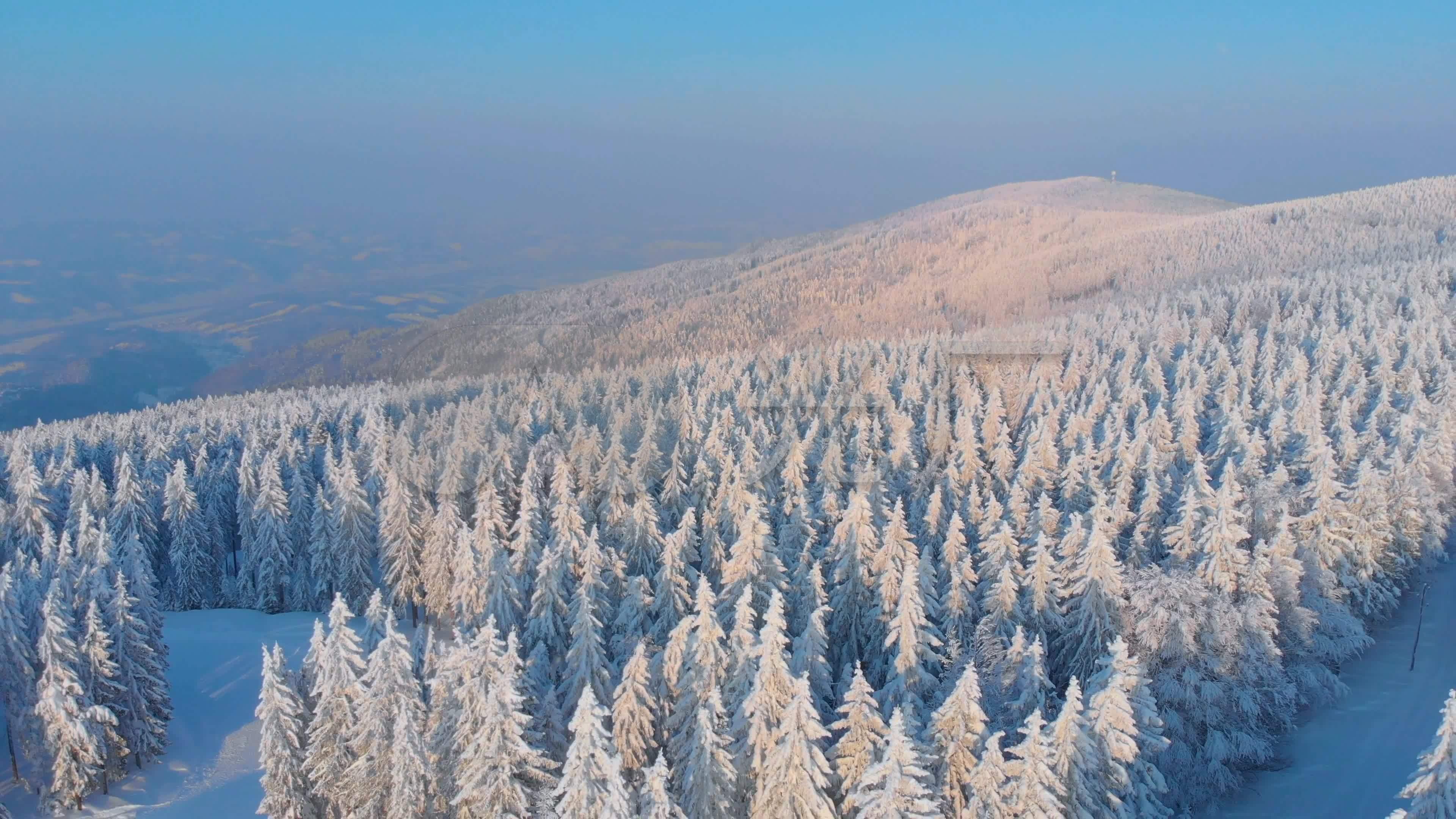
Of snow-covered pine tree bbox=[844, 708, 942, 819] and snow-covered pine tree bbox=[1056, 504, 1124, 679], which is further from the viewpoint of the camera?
snow-covered pine tree bbox=[1056, 504, 1124, 679]

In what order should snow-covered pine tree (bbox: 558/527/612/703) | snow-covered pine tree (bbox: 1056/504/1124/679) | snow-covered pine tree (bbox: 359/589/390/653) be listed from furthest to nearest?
snow-covered pine tree (bbox: 1056/504/1124/679) < snow-covered pine tree (bbox: 558/527/612/703) < snow-covered pine tree (bbox: 359/589/390/653)

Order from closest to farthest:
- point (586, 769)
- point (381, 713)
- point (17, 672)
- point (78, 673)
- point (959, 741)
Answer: point (586, 769), point (959, 741), point (381, 713), point (17, 672), point (78, 673)

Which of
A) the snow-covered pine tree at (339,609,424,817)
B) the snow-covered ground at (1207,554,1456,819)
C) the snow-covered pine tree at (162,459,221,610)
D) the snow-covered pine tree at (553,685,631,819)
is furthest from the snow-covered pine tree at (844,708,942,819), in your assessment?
the snow-covered pine tree at (162,459,221,610)

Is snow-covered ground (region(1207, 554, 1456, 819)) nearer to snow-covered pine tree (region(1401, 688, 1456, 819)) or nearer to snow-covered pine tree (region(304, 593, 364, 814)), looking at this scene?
snow-covered pine tree (region(1401, 688, 1456, 819))

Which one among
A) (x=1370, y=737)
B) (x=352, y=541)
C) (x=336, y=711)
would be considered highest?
(x=336, y=711)

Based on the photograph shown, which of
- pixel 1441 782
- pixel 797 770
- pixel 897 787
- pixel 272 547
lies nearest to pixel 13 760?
pixel 272 547

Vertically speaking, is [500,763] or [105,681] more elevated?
[500,763]

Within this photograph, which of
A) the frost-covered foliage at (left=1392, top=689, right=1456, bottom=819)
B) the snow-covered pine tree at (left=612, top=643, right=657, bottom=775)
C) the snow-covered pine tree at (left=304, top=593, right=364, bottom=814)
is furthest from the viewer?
the snow-covered pine tree at (left=612, top=643, right=657, bottom=775)

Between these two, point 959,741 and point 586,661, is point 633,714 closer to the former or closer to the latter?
point 586,661
